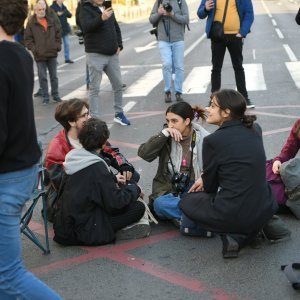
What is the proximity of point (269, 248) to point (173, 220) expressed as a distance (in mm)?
839

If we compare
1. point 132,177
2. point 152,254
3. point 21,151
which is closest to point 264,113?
point 132,177

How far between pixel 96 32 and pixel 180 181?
12.8ft

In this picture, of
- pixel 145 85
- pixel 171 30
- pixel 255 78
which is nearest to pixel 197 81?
pixel 145 85

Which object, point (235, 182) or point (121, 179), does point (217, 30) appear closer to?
point (121, 179)

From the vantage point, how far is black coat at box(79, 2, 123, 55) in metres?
8.05

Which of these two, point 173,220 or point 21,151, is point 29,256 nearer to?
point 173,220

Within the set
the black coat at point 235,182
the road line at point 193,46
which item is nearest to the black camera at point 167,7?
the black coat at point 235,182

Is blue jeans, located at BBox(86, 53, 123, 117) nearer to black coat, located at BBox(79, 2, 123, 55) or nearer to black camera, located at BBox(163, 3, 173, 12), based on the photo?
black coat, located at BBox(79, 2, 123, 55)

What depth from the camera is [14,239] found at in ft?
8.99

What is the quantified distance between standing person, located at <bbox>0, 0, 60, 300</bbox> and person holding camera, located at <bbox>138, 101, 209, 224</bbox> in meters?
2.06

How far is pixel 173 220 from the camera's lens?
4789mm

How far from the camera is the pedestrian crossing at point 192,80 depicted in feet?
37.4

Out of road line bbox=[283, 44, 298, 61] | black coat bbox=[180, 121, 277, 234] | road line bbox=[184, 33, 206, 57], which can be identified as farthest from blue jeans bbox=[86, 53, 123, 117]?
road line bbox=[184, 33, 206, 57]

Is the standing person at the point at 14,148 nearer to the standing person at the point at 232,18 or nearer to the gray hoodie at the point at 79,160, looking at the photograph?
the gray hoodie at the point at 79,160
